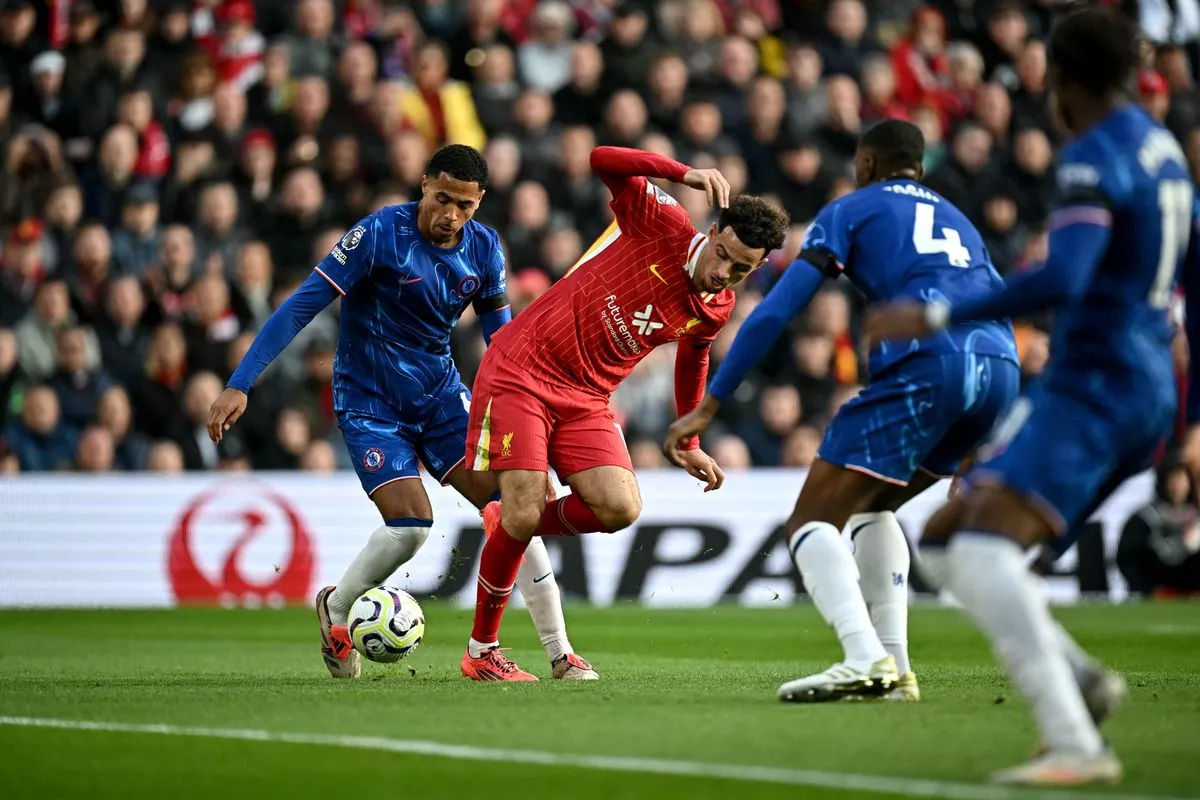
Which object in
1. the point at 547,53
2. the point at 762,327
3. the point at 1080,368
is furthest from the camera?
the point at 547,53

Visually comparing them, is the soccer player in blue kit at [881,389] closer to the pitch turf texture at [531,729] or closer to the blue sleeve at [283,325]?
the pitch turf texture at [531,729]

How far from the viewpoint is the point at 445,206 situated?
28.4 feet

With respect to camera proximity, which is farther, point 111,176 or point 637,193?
point 111,176

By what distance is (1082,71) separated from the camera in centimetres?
522

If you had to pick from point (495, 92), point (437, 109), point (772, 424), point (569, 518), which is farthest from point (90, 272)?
point (569, 518)

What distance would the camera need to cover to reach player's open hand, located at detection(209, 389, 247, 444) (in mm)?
8148

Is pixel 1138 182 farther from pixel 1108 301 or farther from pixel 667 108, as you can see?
pixel 667 108

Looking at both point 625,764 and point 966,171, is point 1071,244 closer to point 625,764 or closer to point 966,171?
point 625,764

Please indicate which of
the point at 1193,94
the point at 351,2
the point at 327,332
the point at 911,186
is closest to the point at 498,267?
the point at 911,186

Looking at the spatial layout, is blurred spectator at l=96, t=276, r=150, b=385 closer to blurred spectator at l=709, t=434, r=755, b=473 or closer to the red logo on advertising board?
the red logo on advertising board

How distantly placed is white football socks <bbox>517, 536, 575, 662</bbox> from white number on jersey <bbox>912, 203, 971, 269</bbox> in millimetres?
2683

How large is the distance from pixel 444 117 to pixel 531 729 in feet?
37.5

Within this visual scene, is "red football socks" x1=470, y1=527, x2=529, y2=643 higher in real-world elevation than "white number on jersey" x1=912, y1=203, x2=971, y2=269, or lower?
lower

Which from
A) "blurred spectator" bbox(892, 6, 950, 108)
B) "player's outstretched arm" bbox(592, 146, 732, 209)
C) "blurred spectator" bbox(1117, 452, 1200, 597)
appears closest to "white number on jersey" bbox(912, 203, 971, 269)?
"player's outstretched arm" bbox(592, 146, 732, 209)
